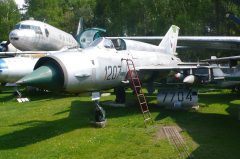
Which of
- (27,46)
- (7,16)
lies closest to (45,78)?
(27,46)

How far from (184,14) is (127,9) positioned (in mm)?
8061

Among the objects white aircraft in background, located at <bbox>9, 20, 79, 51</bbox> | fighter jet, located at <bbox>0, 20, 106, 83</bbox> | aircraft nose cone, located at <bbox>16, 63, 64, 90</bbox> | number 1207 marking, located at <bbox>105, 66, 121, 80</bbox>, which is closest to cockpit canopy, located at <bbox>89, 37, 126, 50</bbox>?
number 1207 marking, located at <bbox>105, 66, 121, 80</bbox>

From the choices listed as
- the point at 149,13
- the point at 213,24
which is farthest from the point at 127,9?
the point at 213,24

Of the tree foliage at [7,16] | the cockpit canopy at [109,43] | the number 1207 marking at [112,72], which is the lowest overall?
the number 1207 marking at [112,72]

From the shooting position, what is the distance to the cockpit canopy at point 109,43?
11.3 m

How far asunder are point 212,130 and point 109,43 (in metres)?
4.36

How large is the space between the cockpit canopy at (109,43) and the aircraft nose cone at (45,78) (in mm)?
2611

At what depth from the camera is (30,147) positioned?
8500 millimetres

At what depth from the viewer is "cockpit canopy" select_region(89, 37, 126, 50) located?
11.3 metres

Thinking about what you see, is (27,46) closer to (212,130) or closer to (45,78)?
(45,78)

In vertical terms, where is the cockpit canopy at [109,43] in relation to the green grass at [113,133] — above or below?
above

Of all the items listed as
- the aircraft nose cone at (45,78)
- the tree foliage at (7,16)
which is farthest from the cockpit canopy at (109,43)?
the tree foliage at (7,16)

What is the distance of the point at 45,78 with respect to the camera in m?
8.44

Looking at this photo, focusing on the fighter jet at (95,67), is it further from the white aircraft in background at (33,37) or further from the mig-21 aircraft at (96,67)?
the white aircraft in background at (33,37)
